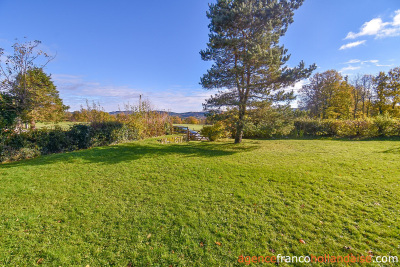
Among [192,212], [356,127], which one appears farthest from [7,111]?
[356,127]

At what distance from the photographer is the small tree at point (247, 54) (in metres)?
8.38

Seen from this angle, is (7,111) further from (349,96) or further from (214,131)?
(349,96)

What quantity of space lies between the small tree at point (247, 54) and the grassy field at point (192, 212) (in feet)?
16.8

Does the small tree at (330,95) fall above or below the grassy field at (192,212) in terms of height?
above

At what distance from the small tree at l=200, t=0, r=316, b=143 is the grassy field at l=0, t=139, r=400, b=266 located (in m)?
5.13

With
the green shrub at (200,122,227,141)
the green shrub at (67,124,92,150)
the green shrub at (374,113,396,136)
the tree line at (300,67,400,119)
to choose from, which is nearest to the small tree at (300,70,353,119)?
the tree line at (300,67,400,119)

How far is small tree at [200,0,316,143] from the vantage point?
8.38 m

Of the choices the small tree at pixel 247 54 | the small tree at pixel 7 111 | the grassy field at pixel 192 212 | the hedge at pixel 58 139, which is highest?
the small tree at pixel 247 54

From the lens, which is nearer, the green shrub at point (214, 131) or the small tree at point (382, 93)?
the green shrub at point (214, 131)

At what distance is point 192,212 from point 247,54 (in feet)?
25.9

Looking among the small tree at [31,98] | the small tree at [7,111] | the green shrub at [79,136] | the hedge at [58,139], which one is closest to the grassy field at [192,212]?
the hedge at [58,139]

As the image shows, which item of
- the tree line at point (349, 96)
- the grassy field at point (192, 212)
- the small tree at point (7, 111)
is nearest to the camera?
the grassy field at point (192, 212)

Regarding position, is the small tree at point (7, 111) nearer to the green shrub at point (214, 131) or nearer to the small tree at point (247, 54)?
the small tree at point (247, 54)

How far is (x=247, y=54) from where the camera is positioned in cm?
805
